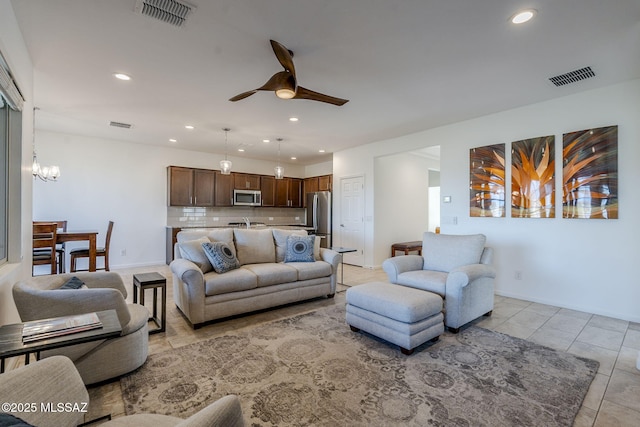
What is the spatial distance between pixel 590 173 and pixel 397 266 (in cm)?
259

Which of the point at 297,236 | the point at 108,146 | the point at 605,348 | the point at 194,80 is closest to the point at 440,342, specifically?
the point at 605,348

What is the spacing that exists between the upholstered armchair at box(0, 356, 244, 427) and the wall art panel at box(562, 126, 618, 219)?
444 centimetres

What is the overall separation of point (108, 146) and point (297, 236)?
4.81 meters

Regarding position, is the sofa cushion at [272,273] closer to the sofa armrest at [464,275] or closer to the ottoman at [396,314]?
the ottoman at [396,314]

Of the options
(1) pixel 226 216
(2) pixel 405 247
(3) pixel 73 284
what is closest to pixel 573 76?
(2) pixel 405 247

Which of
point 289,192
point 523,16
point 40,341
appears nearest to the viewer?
point 40,341

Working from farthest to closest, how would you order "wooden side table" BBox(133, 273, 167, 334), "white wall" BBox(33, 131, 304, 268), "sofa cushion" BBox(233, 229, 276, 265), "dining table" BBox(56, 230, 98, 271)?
"white wall" BBox(33, 131, 304, 268) < "dining table" BBox(56, 230, 98, 271) < "sofa cushion" BBox(233, 229, 276, 265) < "wooden side table" BBox(133, 273, 167, 334)

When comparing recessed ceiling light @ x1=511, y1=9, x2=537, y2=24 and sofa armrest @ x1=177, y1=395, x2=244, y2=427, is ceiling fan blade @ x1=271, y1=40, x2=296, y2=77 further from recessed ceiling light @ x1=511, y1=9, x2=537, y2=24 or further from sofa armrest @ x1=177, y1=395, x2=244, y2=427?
sofa armrest @ x1=177, y1=395, x2=244, y2=427

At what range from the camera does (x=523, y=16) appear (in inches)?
87.0

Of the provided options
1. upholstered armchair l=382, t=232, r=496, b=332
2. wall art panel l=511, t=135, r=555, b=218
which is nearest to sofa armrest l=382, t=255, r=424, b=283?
upholstered armchair l=382, t=232, r=496, b=332

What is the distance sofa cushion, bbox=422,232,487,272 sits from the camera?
340 cm

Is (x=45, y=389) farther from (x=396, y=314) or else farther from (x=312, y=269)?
(x=312, y=269)

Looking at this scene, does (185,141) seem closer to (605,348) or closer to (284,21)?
(284,21)

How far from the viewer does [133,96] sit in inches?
148
